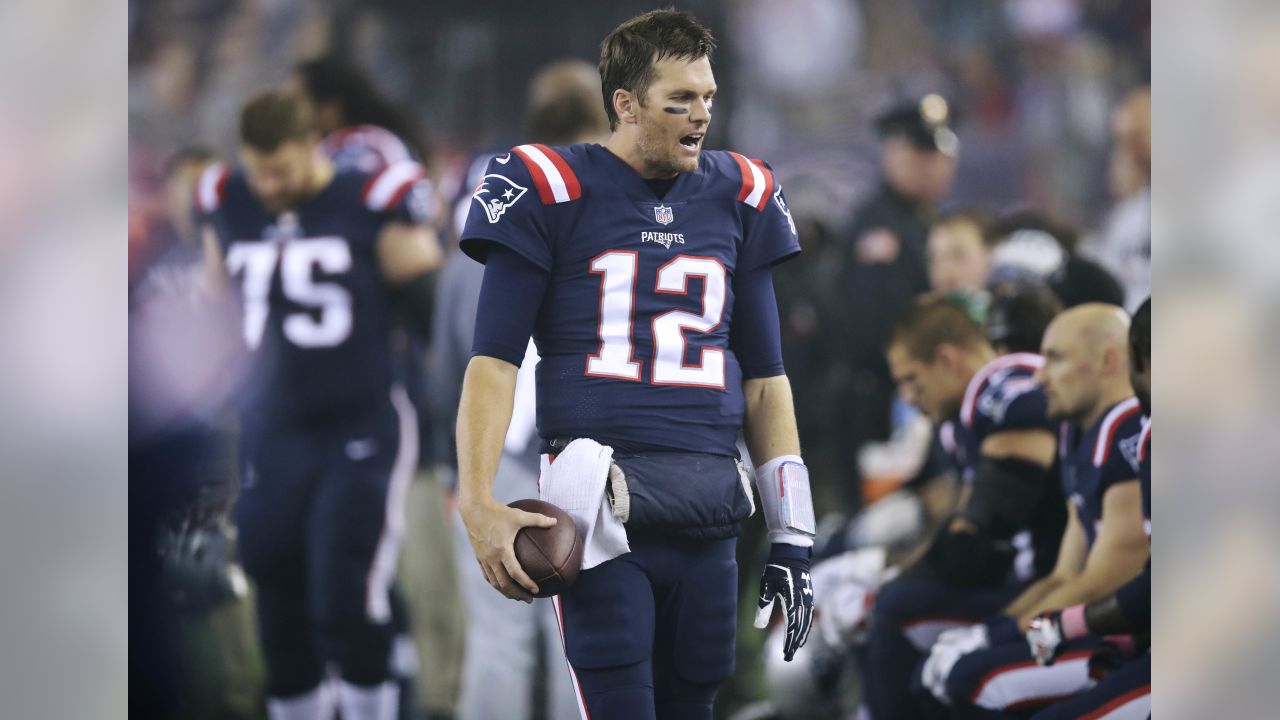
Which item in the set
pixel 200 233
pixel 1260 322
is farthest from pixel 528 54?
pixel 1260 322

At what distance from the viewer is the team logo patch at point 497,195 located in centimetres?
208

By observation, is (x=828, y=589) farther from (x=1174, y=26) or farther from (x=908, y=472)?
(x=1174, y=26)

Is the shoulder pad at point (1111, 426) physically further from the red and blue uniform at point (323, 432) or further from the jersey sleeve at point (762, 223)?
the red and blue uniform at point (323, 432)

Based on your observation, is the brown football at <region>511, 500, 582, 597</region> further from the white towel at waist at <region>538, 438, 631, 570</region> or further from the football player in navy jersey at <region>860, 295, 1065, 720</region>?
the football player in navy jersey at <region>860, 295, 1065, 720</region>

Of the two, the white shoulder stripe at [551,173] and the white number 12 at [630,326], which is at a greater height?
the white shoulder stripe at [551,173]

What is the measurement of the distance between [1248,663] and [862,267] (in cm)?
140

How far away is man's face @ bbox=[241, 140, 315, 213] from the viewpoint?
157 inches

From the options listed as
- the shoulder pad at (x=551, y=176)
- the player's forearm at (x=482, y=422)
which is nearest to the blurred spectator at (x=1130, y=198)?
the shoulder pad at (x=551, y=176)

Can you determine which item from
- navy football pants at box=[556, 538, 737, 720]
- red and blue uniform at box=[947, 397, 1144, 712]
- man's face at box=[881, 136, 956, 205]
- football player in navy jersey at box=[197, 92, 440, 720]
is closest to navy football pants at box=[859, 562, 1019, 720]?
red and blue uniform at box=[947, 397, 1144, 712]

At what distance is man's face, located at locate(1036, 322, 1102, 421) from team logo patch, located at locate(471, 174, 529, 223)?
187cm

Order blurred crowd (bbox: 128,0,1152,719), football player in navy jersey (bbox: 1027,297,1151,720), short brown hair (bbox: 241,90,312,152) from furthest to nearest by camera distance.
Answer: short brown hair (bbox: 241,90,312,152) → blurred crowd (bbox: 128,0,1152,719) → football player in navy jersey (bbox: 1027,297,1151,720)

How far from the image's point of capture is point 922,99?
3760 millimetres

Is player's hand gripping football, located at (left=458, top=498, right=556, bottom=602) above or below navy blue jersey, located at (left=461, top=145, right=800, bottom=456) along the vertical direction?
below

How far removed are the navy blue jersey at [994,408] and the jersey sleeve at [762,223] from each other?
1.49 m
